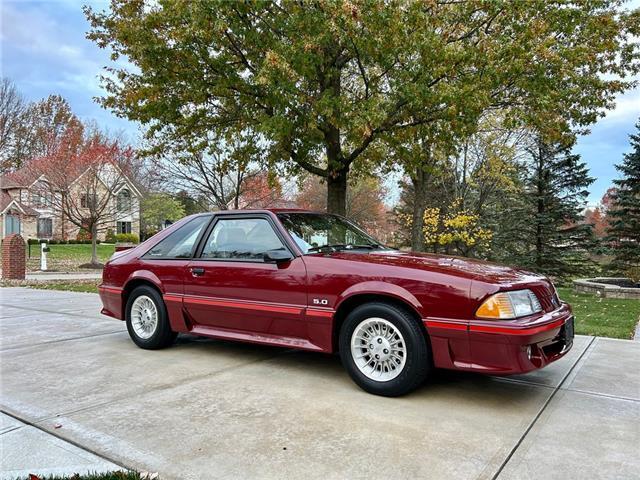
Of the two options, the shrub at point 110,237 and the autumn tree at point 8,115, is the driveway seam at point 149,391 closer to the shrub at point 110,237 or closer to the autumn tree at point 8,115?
the autumn tree at point 8,115

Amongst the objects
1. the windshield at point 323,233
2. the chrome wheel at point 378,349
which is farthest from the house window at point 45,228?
the chrome wheel at point 378,349

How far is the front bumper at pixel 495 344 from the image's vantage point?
3477 mm

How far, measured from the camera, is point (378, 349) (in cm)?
396

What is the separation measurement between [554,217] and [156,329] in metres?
19.1

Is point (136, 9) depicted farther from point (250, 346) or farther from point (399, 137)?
point (250, 346)

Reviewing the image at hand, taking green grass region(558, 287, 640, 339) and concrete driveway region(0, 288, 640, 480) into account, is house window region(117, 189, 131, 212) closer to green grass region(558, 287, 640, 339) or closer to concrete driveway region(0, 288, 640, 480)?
concrete driveway region(0, 288, 640, 480)

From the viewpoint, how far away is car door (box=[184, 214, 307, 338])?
446cm

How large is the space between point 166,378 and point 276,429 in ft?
5.29

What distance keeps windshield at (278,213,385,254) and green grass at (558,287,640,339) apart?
12.3 ft

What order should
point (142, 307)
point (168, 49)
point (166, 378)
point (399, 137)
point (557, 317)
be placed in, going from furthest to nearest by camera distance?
point (399, 137)
point (168, 49)
point (142, 307)
point (166, 378)
point (557, 317)

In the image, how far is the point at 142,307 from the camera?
18.6 feet

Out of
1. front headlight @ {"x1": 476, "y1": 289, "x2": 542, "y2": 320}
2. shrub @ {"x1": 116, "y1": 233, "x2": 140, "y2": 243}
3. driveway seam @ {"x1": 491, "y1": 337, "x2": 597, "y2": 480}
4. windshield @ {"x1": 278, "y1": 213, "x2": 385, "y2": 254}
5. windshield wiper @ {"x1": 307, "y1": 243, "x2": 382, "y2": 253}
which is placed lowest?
driveway seam @ {"x1": 491, "y1": 337, "x2": 597, "y2": 480}

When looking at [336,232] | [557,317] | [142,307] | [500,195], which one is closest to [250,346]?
[142,307]

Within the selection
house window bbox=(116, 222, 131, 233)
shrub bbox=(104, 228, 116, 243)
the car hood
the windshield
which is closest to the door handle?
the windshield
